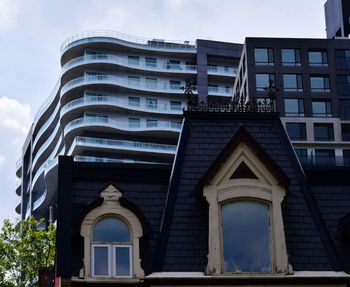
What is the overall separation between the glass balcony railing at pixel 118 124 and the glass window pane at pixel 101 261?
335ft

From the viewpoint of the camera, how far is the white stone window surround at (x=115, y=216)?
18.4 meters

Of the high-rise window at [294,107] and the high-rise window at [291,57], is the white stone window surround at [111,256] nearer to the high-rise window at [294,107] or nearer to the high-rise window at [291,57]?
the high-rise window at [294,107]

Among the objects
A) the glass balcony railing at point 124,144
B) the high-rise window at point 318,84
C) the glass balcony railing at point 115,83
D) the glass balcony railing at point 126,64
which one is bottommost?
the glass balcony railing at point 124,144

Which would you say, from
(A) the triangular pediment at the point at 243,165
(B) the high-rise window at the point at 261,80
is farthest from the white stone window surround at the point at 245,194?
(B) the high-rise window at the point at 261,80

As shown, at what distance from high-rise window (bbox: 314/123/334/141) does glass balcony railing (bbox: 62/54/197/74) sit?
35284mm

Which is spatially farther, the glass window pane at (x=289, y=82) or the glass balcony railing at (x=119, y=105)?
the glass balcony railing at (x=119, y=105)

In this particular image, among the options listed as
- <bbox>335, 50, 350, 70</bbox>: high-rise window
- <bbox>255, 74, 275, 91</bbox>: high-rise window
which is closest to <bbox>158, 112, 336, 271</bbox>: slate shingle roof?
<bbox>255, 74, 275, 91</bbox>: high-rise window

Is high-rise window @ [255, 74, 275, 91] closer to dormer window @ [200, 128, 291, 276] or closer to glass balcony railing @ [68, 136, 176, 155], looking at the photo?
glass balcony railing @ [68, 136, 176, 155]

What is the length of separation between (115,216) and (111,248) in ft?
2.54

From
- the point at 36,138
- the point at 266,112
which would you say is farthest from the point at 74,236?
the point at 36,138

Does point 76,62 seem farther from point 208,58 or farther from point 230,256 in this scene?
point 230,256

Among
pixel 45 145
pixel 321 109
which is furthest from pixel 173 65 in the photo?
pixel 321 109

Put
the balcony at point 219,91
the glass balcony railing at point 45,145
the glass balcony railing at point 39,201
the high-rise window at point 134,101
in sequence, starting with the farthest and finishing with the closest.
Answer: the glass balcony railing at point 45,145 → the glass balcony railing at point 39,201 → the balcony at point 219,91 → the high-rise window at point 134,101

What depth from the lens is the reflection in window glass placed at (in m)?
18.1
